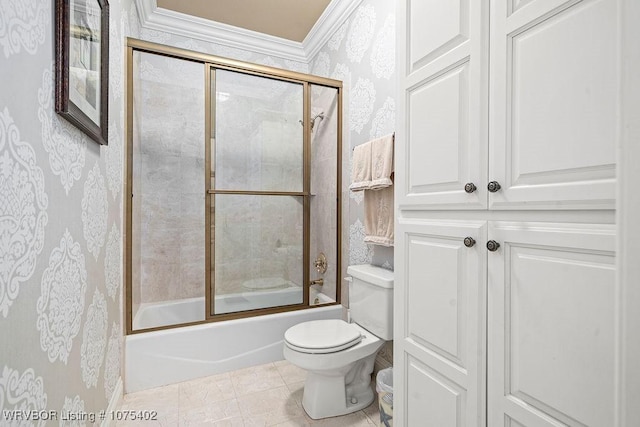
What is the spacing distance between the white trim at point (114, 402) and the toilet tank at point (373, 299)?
1.24 meters

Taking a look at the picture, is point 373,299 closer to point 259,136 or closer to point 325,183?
point 325,183

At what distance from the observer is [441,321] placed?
39.9 inches

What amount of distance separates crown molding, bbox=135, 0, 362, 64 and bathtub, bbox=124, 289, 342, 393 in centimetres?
218

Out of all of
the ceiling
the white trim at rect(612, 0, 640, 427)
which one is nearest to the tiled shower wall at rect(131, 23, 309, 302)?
the ceiling

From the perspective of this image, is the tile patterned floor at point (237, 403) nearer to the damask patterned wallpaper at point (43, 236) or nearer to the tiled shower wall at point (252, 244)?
the damask patterned wallpaper at point (43, 236)

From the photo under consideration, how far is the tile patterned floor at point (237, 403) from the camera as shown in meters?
1.57

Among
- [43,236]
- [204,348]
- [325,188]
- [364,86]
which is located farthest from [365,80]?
[204,348]

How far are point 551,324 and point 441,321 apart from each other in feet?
1.10

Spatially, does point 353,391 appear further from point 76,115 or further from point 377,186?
point 76,115

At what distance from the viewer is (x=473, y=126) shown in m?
0.90

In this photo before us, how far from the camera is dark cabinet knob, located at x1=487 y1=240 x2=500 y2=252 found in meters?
0.85

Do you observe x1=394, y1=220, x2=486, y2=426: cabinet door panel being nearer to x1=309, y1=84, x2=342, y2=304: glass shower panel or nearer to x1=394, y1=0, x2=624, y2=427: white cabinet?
x1=394, y1=0, x2=624, y2=427: white cabinet

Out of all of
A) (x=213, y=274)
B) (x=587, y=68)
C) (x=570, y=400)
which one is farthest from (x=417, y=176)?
(x=213, y=274)

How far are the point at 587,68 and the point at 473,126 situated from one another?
0.28 metres
